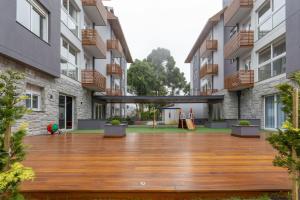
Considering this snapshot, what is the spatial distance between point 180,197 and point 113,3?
103 feet

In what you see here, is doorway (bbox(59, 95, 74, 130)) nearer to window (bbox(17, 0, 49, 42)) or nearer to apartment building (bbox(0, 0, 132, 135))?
apartment building (bbox(0, 0, 132, 135))

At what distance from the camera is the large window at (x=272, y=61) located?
1273 centimetres

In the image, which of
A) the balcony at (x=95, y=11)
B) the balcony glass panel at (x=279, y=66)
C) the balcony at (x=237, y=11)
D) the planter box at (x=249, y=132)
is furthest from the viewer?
the balcony at (x=95, y=11)

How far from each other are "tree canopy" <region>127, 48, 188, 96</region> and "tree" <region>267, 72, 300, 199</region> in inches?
1181

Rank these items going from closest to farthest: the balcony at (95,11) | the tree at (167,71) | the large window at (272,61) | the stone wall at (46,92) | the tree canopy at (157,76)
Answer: the stone wall at (46,92), the large window at (272,61), the balcony at (95,11), the tree canopy at (157,76), the tree at (167,71)

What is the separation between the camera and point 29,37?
9.29 meters

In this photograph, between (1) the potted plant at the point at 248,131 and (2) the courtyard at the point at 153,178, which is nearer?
(2) the courtyard at the point at 153,178

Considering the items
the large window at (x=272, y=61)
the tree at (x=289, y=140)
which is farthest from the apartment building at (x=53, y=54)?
the large window at (x=272, y=61)

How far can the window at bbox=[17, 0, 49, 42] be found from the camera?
9.00 meters

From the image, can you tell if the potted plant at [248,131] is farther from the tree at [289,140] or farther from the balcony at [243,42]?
the tree at [289,140]

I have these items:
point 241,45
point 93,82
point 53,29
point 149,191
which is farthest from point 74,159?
point 241,45

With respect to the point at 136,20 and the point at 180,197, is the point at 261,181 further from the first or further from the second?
Result: the point at 136,20

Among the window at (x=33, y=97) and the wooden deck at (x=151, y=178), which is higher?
the window at (x=33, y=97)

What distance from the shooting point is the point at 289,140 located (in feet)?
8.98
